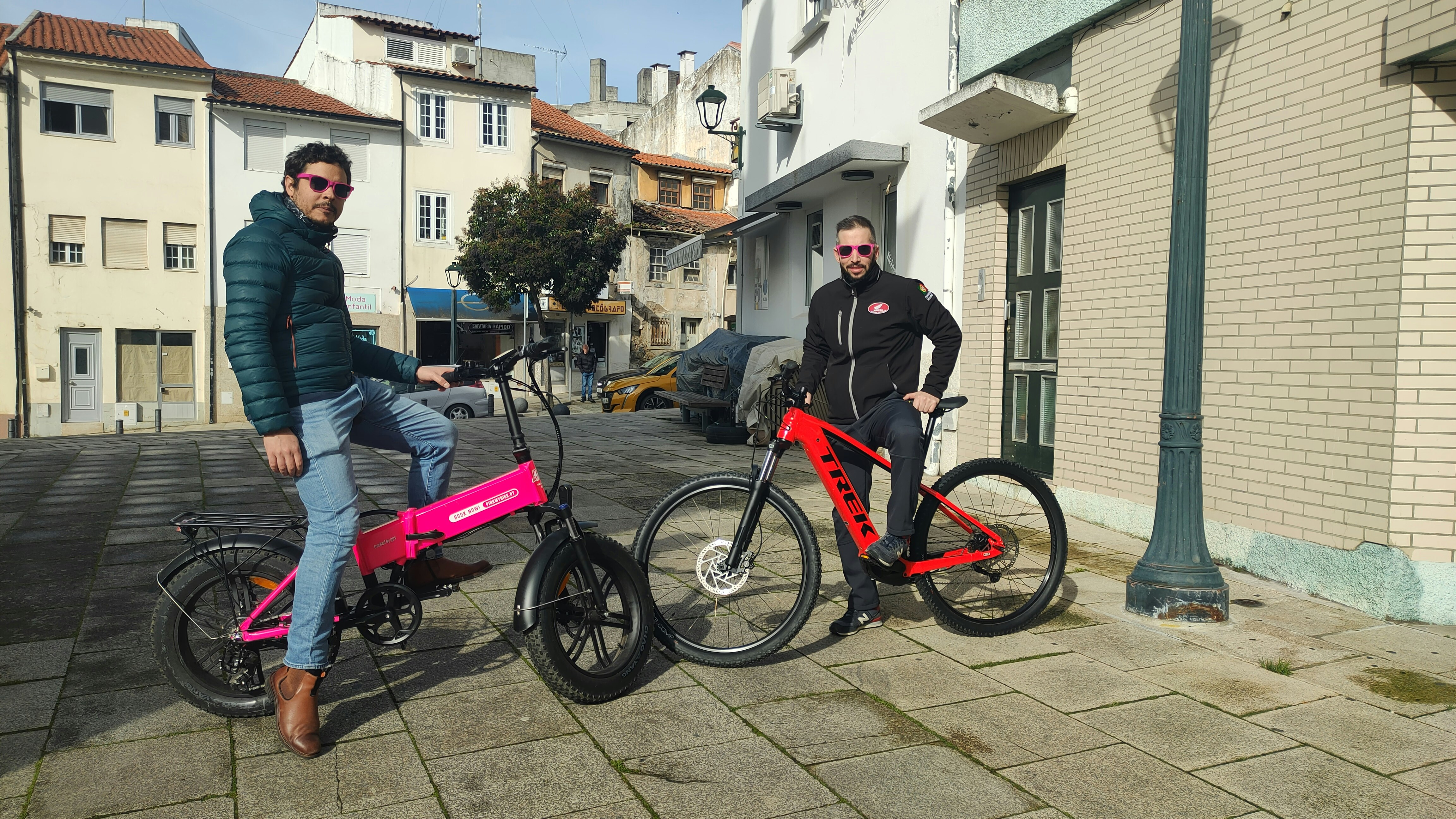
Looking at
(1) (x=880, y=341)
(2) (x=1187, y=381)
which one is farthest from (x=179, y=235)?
(2) (x=1187, y=381)

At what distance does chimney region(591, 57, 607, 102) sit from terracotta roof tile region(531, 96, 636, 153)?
13.8 meters

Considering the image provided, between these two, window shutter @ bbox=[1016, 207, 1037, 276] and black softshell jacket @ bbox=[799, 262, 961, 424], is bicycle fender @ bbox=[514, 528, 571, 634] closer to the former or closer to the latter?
black softshell jacket @ bbox=[799, 262, 961, 424]

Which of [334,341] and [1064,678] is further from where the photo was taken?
[1064,678]

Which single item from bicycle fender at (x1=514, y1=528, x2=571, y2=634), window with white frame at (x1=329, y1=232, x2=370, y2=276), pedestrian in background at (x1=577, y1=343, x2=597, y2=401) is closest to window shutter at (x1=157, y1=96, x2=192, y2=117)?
window with white frame at (x1=329, y1=232, x2=370, y2=276)

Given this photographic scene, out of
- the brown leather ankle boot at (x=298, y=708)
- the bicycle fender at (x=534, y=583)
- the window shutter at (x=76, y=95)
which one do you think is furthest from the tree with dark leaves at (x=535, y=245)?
the brown leather ankle boot at (x=298, y=708)

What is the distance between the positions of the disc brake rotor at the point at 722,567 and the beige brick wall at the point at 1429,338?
325cm

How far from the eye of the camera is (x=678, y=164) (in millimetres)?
40781

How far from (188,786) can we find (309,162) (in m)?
2.01

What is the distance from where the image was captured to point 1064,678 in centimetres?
389

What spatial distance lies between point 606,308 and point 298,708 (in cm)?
3485

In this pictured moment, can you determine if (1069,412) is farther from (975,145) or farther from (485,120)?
(485,120)

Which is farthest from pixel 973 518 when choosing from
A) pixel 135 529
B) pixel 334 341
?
pixel 135 529

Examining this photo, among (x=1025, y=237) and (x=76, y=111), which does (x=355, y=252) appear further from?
(x=1025, y=237)

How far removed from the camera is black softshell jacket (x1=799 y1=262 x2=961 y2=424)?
438 centimetres
